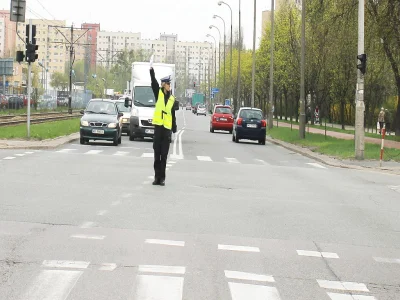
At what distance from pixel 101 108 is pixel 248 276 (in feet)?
86.7

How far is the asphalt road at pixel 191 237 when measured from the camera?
275 inches

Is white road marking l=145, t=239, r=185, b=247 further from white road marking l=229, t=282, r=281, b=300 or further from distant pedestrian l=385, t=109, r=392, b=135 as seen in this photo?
distant pedestrian l=385, t=109, r=392, b=135

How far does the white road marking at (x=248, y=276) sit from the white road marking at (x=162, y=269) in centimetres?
42

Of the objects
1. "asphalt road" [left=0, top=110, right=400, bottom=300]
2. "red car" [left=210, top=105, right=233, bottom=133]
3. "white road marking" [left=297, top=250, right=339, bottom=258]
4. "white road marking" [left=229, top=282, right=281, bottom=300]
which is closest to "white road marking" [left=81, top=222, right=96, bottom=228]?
"asphalt road" [left=0, top=110, right=400, bottom=300]

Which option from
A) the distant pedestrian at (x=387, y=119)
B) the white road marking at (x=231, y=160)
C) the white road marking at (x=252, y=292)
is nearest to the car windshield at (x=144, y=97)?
the white road marking at (x=231, y=160)

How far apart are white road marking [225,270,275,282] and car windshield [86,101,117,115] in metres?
25.9

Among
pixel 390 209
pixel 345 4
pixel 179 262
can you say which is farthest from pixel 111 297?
pixel 345 4

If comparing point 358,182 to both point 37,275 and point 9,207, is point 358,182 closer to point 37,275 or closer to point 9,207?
point 9,207

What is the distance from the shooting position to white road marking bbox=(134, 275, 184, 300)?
6.50m

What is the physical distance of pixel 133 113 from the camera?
36656mm

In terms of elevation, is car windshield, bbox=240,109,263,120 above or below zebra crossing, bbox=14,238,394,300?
above

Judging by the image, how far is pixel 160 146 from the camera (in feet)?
51.0

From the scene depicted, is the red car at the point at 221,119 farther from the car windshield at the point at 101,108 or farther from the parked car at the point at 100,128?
Result: the parked car at the point at 100,128

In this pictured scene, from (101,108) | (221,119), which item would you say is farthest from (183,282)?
(221,119)
